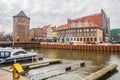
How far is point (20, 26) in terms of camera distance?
10975 cm

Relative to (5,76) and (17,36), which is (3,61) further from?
(17,36)

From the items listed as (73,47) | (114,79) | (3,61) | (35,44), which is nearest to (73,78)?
(114,79)

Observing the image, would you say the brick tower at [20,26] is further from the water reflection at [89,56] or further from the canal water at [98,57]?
the canal water at [98,57]

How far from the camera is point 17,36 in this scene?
359 ft

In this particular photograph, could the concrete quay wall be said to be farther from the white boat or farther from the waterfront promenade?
the white boat

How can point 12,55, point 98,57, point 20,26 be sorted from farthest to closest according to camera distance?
1. point 20,26
2. point 98,57
3. point 12,55

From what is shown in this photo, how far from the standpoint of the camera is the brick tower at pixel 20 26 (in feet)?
358

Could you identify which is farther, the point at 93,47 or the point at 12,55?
the point at 93,47

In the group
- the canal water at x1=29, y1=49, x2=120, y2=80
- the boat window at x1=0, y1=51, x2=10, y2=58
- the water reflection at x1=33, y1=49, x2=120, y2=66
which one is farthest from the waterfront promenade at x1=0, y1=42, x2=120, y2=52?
the boat window at x1=0, y1=51, x2=10, y2=58

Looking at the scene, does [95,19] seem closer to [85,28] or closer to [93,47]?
[85,28]

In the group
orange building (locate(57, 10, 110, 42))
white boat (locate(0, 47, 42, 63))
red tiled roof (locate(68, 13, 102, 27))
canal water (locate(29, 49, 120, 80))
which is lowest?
canal water (locate(29, 49, 120, 80))

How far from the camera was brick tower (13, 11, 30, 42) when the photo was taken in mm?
109000

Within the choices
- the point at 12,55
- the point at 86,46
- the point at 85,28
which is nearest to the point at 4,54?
the point at 12,55

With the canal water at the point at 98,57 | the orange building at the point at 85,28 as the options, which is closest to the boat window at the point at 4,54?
the canal water at the point at 98,57
